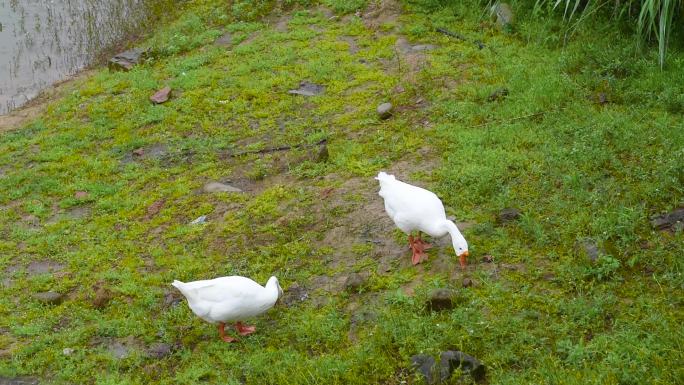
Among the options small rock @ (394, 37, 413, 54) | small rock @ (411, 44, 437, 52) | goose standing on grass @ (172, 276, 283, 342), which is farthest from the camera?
small rock @ (394, 37, 413, 54)

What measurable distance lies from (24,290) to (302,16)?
7734 millimetres

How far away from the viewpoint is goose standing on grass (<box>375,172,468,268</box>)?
6164mm

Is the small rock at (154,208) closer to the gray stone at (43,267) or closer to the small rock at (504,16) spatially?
the gray stone at (43,267)

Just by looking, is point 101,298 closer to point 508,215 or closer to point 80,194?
point 80,194

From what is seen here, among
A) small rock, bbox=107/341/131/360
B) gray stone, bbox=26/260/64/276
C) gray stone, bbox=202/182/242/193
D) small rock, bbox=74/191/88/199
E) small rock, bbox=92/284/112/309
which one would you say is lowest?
small rock, bbox=74/191/88/199

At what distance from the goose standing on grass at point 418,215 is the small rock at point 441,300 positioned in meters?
0.50

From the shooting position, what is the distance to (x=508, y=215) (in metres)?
6.88

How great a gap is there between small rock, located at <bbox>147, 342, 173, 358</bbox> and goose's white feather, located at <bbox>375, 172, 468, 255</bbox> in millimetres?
2151

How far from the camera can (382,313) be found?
5.81 metres

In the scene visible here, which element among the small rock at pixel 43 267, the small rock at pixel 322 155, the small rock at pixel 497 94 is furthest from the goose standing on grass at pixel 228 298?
the small rock at pixel 497 94

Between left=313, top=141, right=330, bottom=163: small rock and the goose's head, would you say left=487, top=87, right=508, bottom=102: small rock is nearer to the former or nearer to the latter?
left=313, top=141, right=330, bottom=163: small rock

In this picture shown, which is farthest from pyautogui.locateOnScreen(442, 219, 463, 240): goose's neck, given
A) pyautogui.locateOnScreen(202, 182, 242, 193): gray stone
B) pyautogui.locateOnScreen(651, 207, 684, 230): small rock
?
pyautogui.locateOnScreen(202, 182, 242, 193): gray stone

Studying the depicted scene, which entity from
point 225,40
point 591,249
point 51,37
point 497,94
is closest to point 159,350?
point 591,249

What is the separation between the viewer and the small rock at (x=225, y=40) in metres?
13.0
